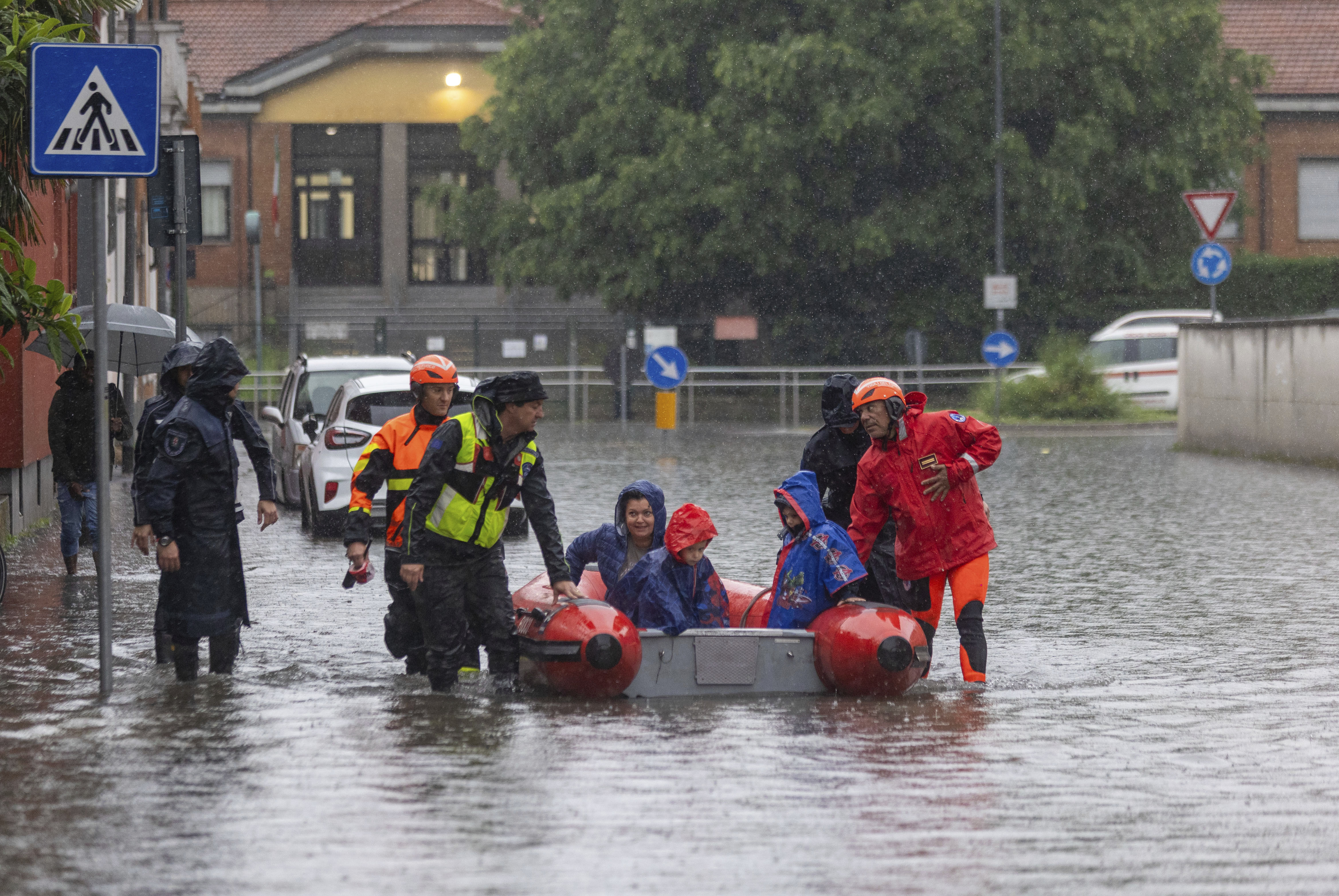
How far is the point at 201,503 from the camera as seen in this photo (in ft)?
29.5

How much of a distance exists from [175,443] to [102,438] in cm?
32

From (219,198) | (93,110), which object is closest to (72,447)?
(93,110)

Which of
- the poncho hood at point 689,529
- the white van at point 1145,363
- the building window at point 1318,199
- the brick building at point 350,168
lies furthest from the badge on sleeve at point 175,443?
the building window at point 1318,199

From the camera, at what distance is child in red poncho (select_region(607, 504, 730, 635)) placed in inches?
353

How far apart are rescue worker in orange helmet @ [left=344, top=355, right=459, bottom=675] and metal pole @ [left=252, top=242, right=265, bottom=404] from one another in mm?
26461

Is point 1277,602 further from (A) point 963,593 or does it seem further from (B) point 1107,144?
(B) point 1107,144

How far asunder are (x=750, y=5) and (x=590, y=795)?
109ft

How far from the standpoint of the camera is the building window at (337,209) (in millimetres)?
49312

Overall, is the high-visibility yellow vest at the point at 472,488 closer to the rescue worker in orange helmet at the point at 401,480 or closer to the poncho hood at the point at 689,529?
the rescue worker in orange helmet at the point at 401,480

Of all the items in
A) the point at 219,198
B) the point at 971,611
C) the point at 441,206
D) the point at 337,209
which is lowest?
the point at 971,611

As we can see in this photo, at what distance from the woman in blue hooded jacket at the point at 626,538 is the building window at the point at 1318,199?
44.2 metres

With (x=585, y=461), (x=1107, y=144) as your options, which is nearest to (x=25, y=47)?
(x=585, y=461)

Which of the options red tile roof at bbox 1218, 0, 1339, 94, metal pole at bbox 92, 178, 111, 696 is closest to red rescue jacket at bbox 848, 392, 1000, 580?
metal pole at bbox 92, 178, 111, 696

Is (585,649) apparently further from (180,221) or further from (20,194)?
(180,221)
